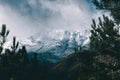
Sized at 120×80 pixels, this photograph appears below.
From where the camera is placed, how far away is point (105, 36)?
4191cm

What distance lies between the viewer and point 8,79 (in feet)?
194

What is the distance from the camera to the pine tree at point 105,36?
37.6 meters

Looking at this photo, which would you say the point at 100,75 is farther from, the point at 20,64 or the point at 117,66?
the point at 117,66

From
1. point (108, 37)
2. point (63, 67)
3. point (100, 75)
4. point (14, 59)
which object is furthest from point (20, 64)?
point (63, 67)

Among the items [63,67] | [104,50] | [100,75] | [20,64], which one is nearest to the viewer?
[104,50]

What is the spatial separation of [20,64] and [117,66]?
26.7m

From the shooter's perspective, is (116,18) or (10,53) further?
(10,53)

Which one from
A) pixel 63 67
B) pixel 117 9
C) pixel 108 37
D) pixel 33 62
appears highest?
pixel 117 9

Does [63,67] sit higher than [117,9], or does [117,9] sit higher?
[117,9]

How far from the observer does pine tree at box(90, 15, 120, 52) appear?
3761cm

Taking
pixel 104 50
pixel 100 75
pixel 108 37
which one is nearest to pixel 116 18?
pixel 108 37

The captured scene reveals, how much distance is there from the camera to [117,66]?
105 feet

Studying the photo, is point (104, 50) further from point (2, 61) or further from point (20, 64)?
point (2, 61)

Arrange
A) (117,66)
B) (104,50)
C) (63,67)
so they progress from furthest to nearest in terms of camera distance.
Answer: (63,67) < (104,50) < (117,66)
